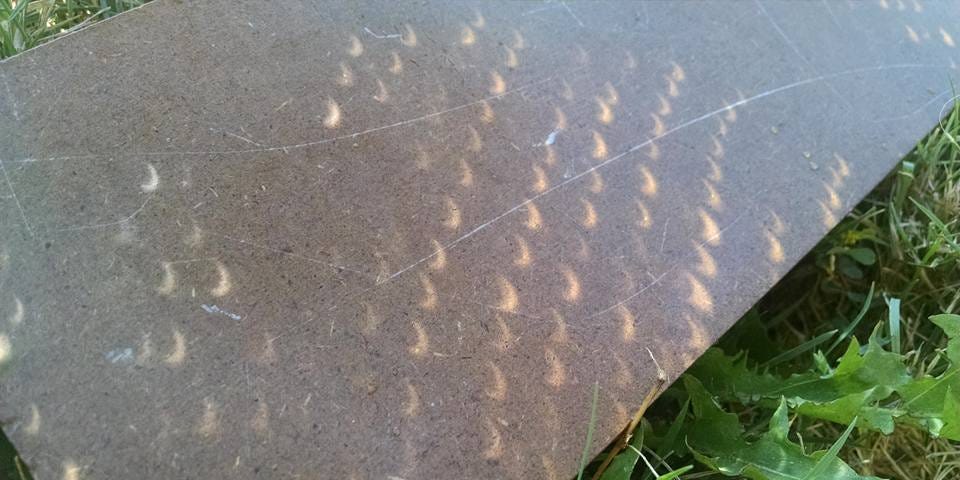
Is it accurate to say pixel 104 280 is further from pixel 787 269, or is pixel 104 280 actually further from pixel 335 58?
pixel 787 269

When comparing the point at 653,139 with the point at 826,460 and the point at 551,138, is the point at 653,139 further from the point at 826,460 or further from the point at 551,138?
the point at 826,460

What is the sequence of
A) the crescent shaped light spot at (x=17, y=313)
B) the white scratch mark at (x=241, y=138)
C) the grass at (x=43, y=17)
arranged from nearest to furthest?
the crescent shaped light spot at (x=17, y=313) → the white scratch mark at (x=241, y=138) → the grass at (x=43, y=17)

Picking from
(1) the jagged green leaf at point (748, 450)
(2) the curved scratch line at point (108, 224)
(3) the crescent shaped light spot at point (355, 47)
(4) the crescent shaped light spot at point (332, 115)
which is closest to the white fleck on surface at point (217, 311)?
(2) the curved scratch line at point (108, 224)

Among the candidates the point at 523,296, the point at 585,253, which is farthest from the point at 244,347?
the point at 585,253

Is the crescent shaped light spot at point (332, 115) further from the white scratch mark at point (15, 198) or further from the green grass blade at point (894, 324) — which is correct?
the green grass blade at point (894, 324)

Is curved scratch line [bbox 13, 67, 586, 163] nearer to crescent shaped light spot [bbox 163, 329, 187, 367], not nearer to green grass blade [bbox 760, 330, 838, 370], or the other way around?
crescent shaped light spot [bbox 163, 329, 187, 367]
